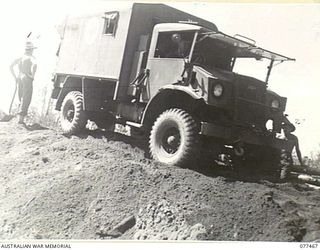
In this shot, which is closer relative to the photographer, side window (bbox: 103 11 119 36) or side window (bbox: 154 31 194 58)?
side window (bbox: 154 31 194 58)

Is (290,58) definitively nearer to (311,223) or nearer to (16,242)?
(311,223)

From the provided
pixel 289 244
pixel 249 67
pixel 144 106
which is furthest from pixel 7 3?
pixel 289 244

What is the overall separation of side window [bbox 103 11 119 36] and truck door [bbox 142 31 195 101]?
0.42 metres

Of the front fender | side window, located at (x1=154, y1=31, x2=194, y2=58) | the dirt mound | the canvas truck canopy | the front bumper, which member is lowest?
the dirt mound

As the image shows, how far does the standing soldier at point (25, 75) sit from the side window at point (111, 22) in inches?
26.7

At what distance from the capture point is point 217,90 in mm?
3559

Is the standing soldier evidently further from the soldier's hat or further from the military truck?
the military truck

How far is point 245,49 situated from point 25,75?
194 cm

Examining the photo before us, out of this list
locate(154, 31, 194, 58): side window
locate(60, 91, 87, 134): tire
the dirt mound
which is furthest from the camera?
locate(60, 91, 87, 134): tire

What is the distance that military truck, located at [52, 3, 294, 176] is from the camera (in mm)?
3607

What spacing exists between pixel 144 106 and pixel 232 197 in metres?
1.16

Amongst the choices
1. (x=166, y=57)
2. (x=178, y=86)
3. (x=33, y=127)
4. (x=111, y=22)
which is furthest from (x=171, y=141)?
(x=33, y=127)

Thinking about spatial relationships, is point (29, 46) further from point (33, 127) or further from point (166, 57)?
point (166, 57)

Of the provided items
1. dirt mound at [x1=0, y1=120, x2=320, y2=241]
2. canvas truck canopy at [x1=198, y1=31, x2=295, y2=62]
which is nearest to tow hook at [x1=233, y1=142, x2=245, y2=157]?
dirt mound at [x1=0, y1=120, x2=320, y2=241]
